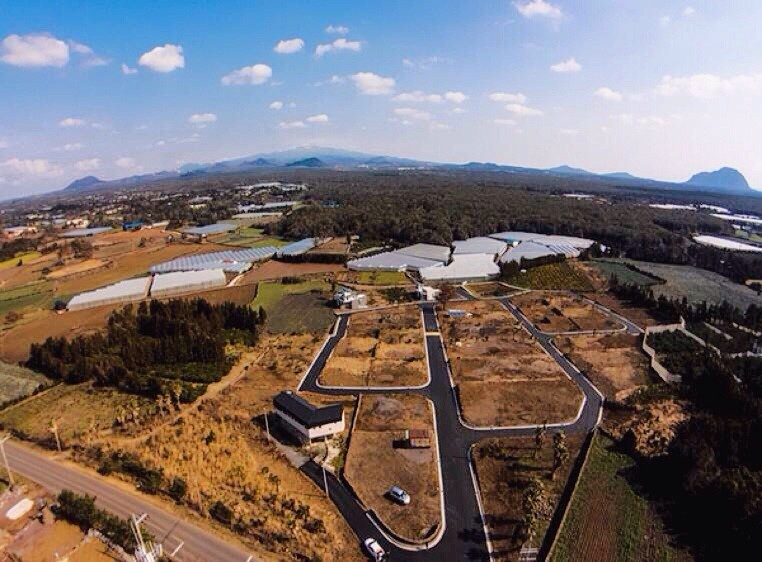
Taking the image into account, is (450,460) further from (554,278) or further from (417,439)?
(554,278)

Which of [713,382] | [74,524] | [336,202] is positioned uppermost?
[336,202]

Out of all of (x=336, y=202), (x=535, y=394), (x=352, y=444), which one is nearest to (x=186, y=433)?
(x=352, y=444)

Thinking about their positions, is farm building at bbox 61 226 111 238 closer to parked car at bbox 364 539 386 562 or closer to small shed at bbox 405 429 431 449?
small shed at bbox 405 429 431 449

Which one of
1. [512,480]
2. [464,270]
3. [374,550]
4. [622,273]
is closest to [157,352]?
[374,550]

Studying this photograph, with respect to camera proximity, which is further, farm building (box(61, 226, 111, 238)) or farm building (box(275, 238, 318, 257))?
farm building (box(61, 226, 111, 238))

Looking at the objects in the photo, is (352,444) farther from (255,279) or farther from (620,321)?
(255,279)

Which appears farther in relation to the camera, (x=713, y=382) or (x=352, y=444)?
(x=713, y=382)

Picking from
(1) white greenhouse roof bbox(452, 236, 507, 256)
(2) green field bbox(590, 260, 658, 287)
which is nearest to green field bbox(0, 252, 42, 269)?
(1) white greenhouse roof bbox(452, 236, 507, 256)
